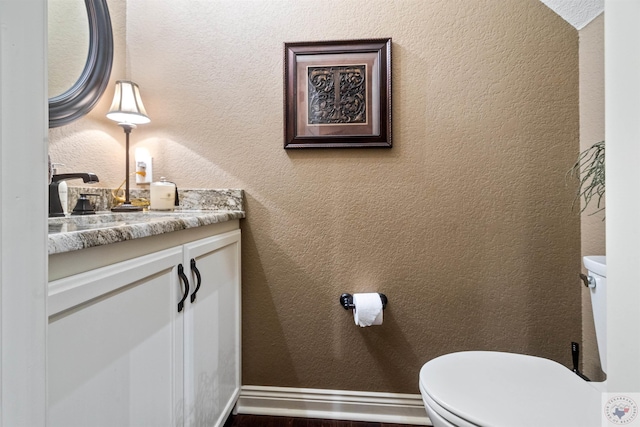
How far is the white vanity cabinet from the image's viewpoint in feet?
1.86

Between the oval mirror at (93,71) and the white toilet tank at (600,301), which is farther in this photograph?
the oval mirror at (93,71)

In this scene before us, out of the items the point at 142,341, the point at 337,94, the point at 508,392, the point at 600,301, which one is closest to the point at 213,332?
the point at 142,341

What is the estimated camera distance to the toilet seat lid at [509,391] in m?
0.78

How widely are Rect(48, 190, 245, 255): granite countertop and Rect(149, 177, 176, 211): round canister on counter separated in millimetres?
93

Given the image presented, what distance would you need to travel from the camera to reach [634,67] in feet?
1.84

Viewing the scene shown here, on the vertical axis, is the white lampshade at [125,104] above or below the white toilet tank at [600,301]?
above

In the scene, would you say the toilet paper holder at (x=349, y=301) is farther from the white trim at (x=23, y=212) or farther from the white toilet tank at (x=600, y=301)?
the white trim at (x=23, y=212)

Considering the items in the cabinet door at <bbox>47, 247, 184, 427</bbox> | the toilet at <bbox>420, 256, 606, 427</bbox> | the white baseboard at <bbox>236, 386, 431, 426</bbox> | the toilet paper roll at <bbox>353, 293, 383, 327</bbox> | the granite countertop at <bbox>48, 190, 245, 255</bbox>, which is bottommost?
the white baseboard at <bbox>236, 386, 431, 426</bbox>

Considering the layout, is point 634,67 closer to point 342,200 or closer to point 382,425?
point 342,200

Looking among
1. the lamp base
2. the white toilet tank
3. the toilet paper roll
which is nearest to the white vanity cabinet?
the lamp base

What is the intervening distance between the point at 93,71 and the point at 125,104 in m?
0.16

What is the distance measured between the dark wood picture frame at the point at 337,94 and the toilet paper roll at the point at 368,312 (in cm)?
67

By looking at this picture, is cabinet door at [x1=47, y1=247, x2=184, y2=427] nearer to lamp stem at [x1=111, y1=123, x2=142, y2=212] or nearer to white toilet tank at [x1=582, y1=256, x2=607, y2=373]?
lamp stem at [x1=111, y1=123, x2=142, y2=212]

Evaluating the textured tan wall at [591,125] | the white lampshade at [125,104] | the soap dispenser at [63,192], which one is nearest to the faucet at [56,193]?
the soap dispenser at [63,192]
